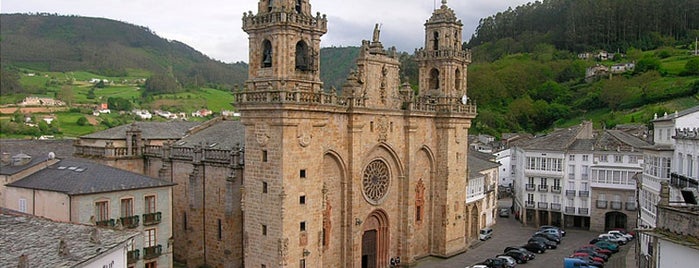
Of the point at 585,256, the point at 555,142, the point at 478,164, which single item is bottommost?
the point at 585,256

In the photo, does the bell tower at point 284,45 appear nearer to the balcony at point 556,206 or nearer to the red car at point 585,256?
the red car at point 585,256

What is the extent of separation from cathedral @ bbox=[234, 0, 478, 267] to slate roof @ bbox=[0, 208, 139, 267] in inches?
418

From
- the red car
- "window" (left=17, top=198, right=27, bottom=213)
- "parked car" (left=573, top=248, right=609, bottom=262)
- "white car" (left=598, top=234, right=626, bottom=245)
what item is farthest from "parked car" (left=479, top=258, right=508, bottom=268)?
"window" (left=17, top=198, right=27, bottom=213)

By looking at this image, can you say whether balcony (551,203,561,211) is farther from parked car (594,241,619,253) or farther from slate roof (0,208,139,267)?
slate roof (0,208,139,267)

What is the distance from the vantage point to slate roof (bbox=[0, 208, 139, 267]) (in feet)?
61.0

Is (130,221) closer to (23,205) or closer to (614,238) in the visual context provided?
(23,205)

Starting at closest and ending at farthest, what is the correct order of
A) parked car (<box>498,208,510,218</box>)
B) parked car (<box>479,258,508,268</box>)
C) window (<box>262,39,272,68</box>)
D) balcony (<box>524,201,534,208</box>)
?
window (<box>262,39,272,68</box>)
parked car (<box>479,258,508,268</box>)
balcony (<box>524,201,534,208</box>)
parked car (<box>498,208,510,218</box>)

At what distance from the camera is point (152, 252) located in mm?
35219

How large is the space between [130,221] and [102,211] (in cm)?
184

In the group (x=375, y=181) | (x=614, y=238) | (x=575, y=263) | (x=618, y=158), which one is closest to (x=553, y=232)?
(x=614, y=238)

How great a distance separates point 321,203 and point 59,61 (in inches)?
5919

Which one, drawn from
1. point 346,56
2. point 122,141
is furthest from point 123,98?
point 122,141

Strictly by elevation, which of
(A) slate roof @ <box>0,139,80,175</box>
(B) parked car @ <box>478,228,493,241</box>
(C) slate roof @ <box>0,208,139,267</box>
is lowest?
(B) parked car @ <box>478,228,493,241</box>

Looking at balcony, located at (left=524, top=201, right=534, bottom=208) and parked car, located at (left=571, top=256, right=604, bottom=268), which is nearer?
parked car, located at (left=571, top=256, right=604, bottom=268)
